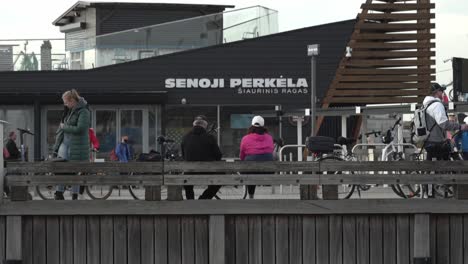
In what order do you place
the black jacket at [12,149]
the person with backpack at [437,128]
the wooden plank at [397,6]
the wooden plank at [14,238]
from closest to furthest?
the wooden plank at [14,238] < the person with backpack at [437,128] < the black jacket at [12,149] < the wooden plank at [397,6]

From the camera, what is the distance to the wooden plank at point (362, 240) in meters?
10.3

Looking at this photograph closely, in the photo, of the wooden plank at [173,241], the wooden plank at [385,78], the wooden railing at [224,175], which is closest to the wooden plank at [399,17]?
the wooden plank at [385,78]

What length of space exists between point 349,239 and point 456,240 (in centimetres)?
124

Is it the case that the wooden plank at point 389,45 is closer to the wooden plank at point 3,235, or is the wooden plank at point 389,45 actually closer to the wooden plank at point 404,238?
the wooden plank at point 404,238

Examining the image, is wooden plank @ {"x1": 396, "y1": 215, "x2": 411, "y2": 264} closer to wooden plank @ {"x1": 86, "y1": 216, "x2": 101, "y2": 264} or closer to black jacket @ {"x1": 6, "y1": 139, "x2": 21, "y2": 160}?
wooden plank @ {"x1": 86, "y1": 216, "x2": 101, "y2": 264}

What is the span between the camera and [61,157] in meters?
12.7

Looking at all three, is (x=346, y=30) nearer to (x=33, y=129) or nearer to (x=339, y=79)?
(x=339, y=79)

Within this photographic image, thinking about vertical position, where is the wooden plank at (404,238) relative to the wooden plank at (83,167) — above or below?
below

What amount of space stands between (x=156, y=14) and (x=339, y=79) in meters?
9.29

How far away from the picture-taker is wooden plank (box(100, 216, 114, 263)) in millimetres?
10258

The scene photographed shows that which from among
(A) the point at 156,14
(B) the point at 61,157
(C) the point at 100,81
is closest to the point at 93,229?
(B) the point at 61,157

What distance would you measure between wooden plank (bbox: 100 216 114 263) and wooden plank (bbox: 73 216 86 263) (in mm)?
203

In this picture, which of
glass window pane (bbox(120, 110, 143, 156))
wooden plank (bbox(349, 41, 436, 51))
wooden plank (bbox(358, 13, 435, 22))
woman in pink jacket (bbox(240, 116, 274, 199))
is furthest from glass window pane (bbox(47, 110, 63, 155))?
woman in pink jacket (bbox(240, 116, 274, 199))

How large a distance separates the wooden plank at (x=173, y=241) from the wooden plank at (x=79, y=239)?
964 millimetres
